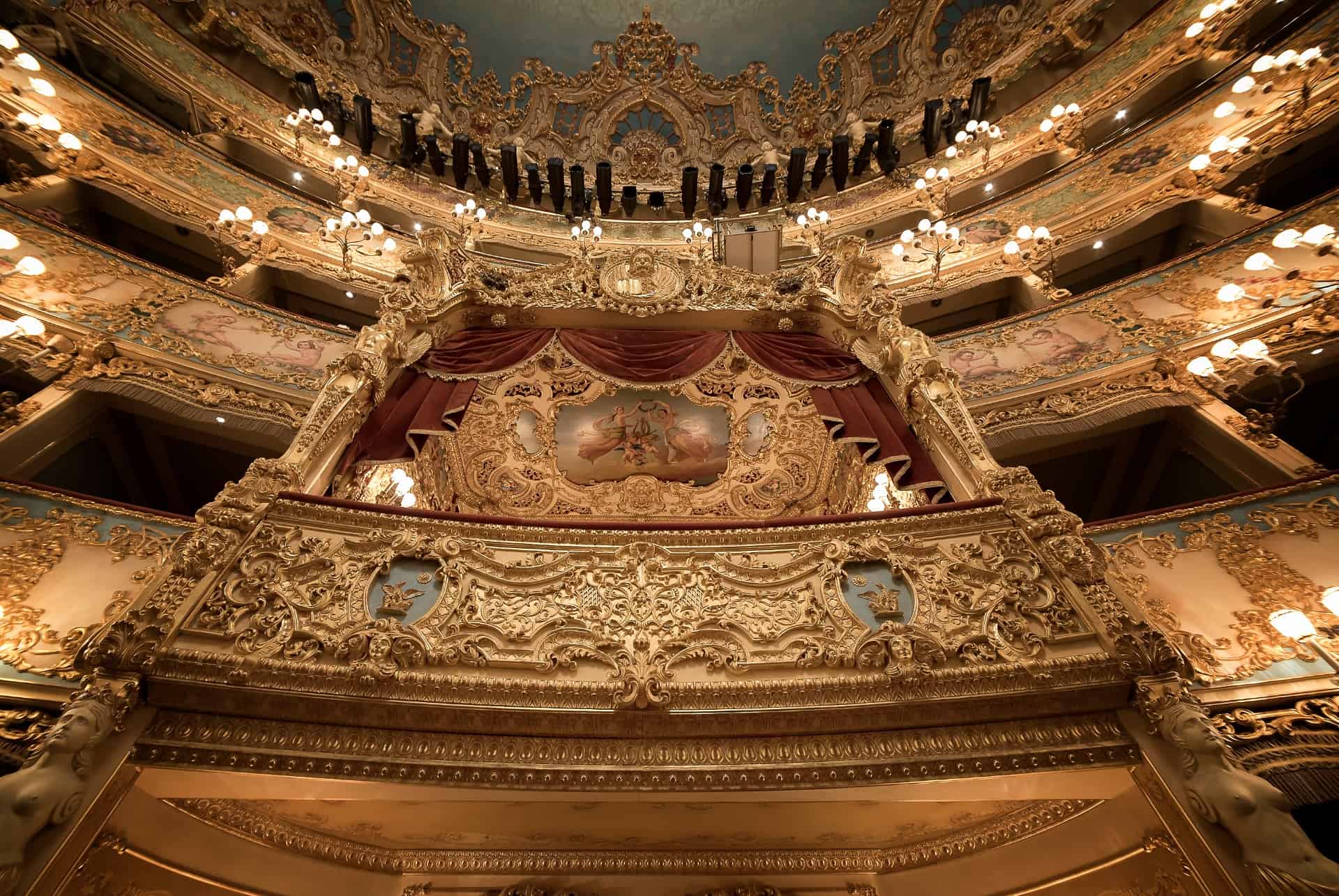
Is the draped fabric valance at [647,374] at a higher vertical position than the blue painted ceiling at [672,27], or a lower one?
lower

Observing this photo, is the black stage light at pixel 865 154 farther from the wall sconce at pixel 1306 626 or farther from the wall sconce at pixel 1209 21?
the wall sconce at pixel 1306 626

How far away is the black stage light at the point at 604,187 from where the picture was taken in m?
12.8

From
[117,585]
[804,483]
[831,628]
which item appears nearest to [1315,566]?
[831,628]

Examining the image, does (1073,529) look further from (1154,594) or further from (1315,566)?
(1315,566)

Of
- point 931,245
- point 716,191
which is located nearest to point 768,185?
point 716,191

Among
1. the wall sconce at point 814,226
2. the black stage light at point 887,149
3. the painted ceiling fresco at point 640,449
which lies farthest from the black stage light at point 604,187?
the painted ceiling fresco at point 640,449

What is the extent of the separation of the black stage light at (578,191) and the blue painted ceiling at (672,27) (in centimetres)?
359

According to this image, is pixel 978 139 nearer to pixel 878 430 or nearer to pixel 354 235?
pixel 878 430

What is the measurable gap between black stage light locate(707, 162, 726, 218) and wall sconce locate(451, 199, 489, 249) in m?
5.16

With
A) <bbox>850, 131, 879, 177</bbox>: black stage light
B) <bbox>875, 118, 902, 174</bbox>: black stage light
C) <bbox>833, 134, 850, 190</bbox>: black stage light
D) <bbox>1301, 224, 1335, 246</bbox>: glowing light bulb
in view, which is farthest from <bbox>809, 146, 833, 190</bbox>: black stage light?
<bbox>1301, 224, 1335, 246</bbox>: glowing light bulb

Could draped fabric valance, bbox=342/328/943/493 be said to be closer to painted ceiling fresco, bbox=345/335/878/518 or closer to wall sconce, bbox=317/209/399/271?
painted ceiling fresco, bbox=345/335/878/518

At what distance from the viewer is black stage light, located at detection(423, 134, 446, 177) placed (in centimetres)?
1212

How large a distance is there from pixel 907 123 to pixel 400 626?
14968 millimetres

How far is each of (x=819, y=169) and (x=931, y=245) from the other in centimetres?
421
